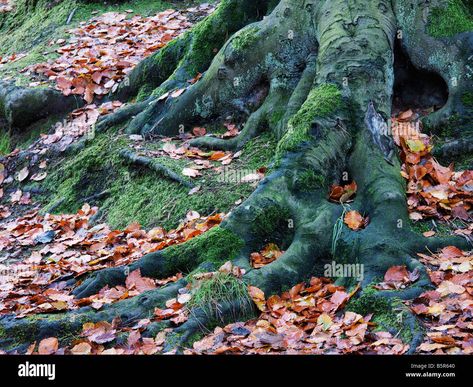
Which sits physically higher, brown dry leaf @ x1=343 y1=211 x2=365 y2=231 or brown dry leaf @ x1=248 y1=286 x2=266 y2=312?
brown dry leaf @ x1=343 y1=211 x2=365 y2=231

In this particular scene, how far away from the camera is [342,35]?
6.86 meters

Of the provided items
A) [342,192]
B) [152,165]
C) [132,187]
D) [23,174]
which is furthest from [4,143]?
[342,192]

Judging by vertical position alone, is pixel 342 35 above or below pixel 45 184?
above

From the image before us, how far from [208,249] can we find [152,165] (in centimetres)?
225

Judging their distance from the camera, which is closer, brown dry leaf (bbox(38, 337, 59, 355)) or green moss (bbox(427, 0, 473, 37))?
brown dry leaf (bbox(38, 337, 59, 355))

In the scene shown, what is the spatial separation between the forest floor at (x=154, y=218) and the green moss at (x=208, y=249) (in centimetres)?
22

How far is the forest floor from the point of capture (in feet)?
15.8

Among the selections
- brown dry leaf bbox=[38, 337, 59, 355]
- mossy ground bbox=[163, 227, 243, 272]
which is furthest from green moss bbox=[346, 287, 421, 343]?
brown dry leaf bbox=[38, 337, 59, 355]

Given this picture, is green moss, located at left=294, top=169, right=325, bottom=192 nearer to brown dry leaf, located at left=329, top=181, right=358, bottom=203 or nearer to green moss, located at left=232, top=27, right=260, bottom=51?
brown dry leaf, located at left=329, top=181, right=358, bottom=203

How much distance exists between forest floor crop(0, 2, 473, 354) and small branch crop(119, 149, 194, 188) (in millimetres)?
21

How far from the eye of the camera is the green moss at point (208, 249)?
562cm
